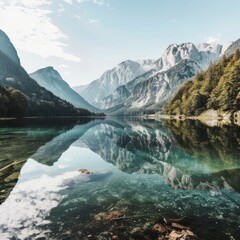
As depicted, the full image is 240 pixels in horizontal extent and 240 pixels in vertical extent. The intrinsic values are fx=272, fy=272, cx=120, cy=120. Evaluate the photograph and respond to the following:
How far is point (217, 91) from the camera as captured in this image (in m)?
140

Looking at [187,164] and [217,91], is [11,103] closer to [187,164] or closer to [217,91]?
[217,91]

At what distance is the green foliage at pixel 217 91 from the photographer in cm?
12546

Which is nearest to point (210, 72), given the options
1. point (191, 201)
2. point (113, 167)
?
point (113, 167)

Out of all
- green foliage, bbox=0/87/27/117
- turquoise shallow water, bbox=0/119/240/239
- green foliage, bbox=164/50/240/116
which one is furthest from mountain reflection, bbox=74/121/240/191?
green foliage, bbox=0/87/27/117

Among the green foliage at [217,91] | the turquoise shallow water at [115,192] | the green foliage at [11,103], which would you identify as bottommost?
the turquoise shallow water at [115,192]

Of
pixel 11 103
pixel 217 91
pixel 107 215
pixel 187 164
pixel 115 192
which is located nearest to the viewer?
pixel 107 215

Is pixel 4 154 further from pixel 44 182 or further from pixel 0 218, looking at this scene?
pixel 0 218

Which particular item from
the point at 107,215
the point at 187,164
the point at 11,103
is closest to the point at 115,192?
the point at 107,215

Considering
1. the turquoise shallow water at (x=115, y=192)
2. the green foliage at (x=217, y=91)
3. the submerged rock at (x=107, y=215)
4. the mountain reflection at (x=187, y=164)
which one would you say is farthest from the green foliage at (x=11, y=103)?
the submerged rock at (x=107, y=215)

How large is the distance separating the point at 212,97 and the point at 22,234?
141 meters

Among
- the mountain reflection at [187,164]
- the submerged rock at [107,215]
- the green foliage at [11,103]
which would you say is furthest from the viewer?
the green foliage at [11,103]

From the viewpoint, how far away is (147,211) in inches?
748

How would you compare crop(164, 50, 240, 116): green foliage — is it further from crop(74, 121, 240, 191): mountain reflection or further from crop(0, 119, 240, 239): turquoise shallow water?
crop(0, 119, 240, 239): turquoise shallow water

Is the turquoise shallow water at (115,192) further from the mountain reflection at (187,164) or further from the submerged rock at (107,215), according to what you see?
the submerged rock at (107,215)
